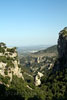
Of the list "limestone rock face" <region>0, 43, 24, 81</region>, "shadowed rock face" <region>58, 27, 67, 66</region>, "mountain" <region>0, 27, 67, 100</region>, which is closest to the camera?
"mountain" <region>0, 27, 67, 100</region>

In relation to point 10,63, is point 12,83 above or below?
below

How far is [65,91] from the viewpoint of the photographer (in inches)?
3925

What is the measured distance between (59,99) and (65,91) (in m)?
16.9

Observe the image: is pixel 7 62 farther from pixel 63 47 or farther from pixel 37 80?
pixel 63 47

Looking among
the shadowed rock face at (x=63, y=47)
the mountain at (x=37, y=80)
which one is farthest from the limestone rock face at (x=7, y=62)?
the shadowed rock face at (x=63, y=47)

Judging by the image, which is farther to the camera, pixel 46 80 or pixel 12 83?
pixel 46 80

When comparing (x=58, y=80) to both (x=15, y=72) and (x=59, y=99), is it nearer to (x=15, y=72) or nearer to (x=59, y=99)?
(x=15, y=72)

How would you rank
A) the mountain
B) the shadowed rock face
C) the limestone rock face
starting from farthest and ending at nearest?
the shadowed rock face
the limestone rock face
the mountain

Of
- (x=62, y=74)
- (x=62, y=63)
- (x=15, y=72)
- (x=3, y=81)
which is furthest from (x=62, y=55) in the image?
(x=3, y=81)

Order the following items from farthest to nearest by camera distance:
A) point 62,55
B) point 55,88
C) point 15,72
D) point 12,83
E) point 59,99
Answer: point 62,55
point 15,72
point 55,88
point 12,83
point 59,99

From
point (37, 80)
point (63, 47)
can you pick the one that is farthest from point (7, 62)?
point (63, 47)

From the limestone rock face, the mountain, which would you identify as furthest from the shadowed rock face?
the limestone rock face

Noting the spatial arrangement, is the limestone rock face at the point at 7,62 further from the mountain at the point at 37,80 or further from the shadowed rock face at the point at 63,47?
the shadowed rock face at the point at 63,47

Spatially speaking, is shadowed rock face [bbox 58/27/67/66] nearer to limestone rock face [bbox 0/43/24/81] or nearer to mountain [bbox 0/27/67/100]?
mountain [bbox 0/27/67/100]
